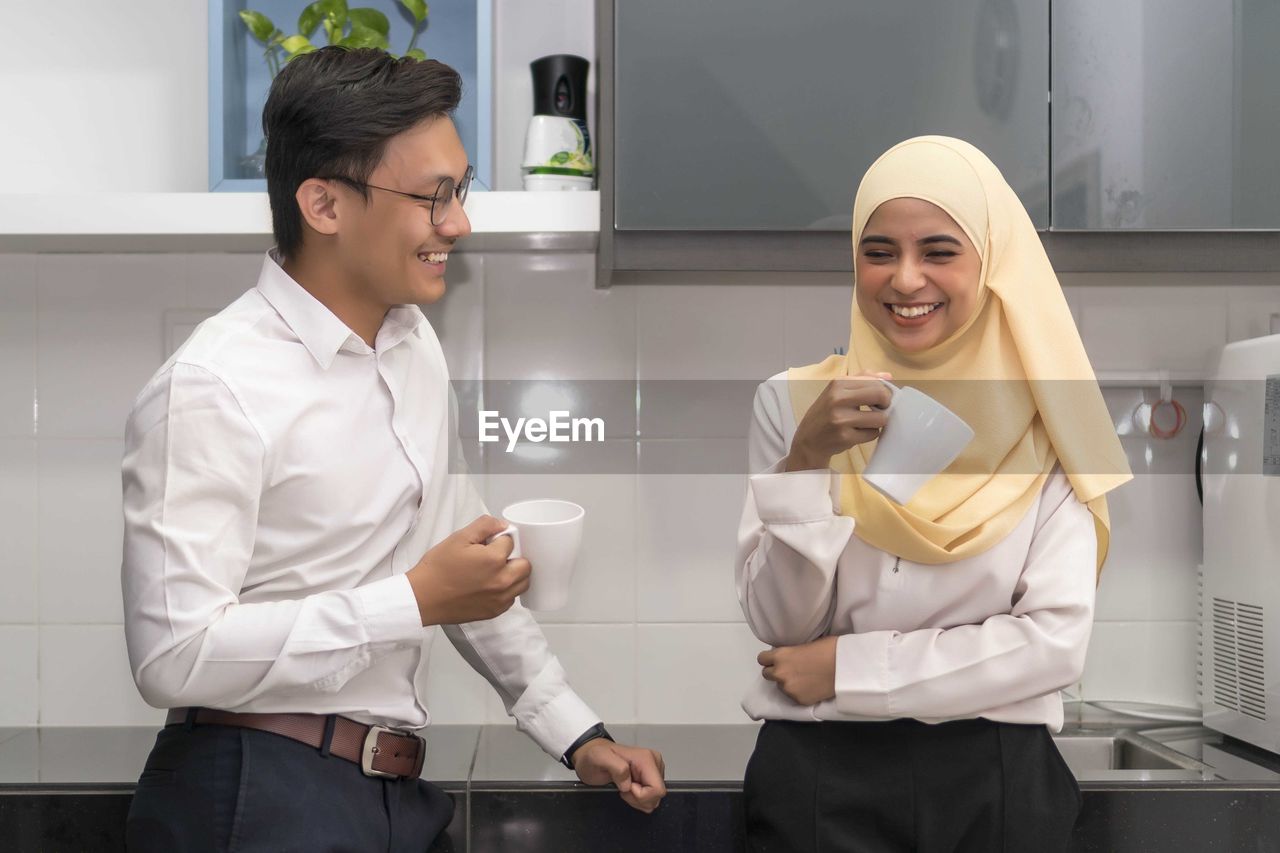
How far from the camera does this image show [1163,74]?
1566 mm

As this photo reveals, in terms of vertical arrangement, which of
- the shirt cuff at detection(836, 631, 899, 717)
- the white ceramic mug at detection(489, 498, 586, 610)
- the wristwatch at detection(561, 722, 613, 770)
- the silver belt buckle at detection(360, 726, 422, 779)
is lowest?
the wristwatch at detection(561, 722, 613, 770)

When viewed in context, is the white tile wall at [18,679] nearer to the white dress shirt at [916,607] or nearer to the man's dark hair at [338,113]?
the man's dark hair at [338,113]

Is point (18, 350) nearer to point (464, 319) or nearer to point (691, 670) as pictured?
point (464, 319)

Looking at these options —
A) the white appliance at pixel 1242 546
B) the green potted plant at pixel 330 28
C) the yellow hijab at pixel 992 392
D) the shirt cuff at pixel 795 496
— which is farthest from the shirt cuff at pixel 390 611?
the white appliance at pixel 1242 546

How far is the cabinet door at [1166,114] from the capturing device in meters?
1.55

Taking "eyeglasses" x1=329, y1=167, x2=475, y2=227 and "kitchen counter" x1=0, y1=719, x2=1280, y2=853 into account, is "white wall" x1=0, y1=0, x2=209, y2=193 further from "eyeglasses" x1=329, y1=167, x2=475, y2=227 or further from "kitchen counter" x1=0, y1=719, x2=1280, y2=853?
"kitchen counter" x1=0, y1=719, x2=1280, y2=853

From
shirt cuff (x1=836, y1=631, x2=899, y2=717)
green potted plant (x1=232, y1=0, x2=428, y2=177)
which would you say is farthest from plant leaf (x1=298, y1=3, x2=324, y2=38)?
shirt cuff (x1=836, y1=631, x2=899, y2=717)

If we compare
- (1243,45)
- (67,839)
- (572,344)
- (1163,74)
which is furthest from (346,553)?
(1243,45)

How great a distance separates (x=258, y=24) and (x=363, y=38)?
0.16 meters

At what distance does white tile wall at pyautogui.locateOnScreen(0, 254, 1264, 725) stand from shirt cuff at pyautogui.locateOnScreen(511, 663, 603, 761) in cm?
64

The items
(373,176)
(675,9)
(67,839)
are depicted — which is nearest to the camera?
(373,176)

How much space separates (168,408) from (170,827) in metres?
0.38

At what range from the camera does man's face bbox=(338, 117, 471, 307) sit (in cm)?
115

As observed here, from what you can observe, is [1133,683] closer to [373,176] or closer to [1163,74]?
[1163,74]
